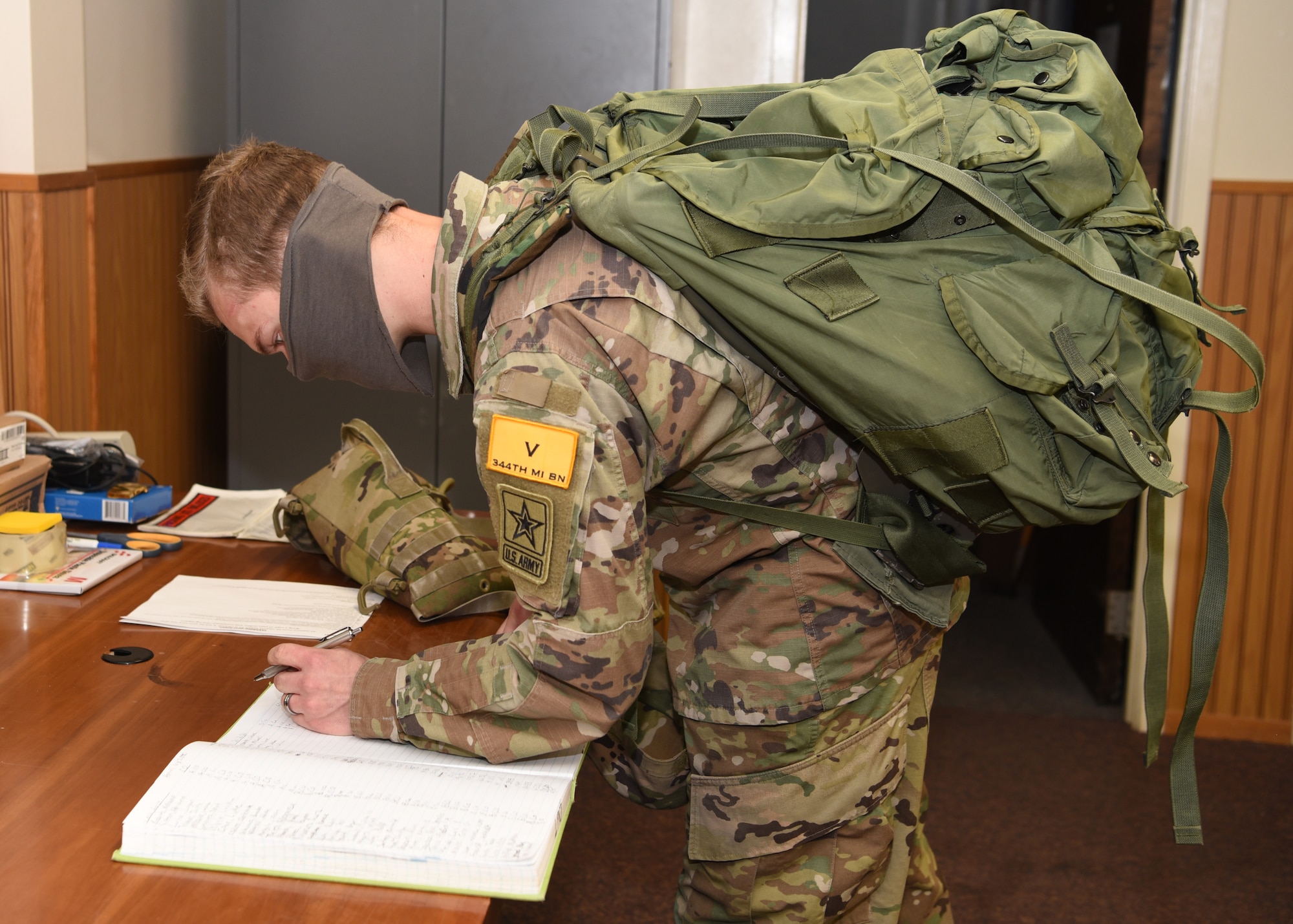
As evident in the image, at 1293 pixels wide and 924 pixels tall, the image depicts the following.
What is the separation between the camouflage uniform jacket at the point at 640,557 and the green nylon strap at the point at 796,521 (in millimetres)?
11

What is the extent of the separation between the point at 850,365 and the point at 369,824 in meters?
0.56

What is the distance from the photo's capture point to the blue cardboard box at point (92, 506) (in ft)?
5.46

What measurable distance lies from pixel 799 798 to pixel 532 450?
494 mm

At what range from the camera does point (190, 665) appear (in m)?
1.25

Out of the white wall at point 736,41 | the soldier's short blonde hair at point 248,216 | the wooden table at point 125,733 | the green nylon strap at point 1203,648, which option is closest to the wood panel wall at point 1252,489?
the white wall at point 736,41

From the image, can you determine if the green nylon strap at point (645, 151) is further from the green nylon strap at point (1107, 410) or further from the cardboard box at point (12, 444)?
the cardboard box at point (12, 444)

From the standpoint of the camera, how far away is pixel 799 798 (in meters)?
1.18

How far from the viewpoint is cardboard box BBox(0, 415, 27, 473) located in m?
1.55

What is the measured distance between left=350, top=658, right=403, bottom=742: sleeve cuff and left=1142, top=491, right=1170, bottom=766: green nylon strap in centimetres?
75

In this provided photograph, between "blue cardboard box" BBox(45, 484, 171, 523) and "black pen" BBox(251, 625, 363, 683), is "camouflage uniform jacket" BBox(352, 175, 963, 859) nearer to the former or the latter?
"black pen" BBox(251, 625, 363, 683)

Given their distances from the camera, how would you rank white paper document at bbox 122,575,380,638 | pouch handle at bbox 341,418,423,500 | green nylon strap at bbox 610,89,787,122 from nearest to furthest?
green nylon strap at bbox 610,89,787,122, white paper document at bbox 122,575,380,638, pouch handle at bbox 341,418,423,500

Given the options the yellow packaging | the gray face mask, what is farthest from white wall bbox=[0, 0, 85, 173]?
the gray face mask

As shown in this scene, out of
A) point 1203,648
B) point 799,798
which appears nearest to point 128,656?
point 799,798

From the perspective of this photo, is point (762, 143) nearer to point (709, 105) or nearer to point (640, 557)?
point (709, 105)
